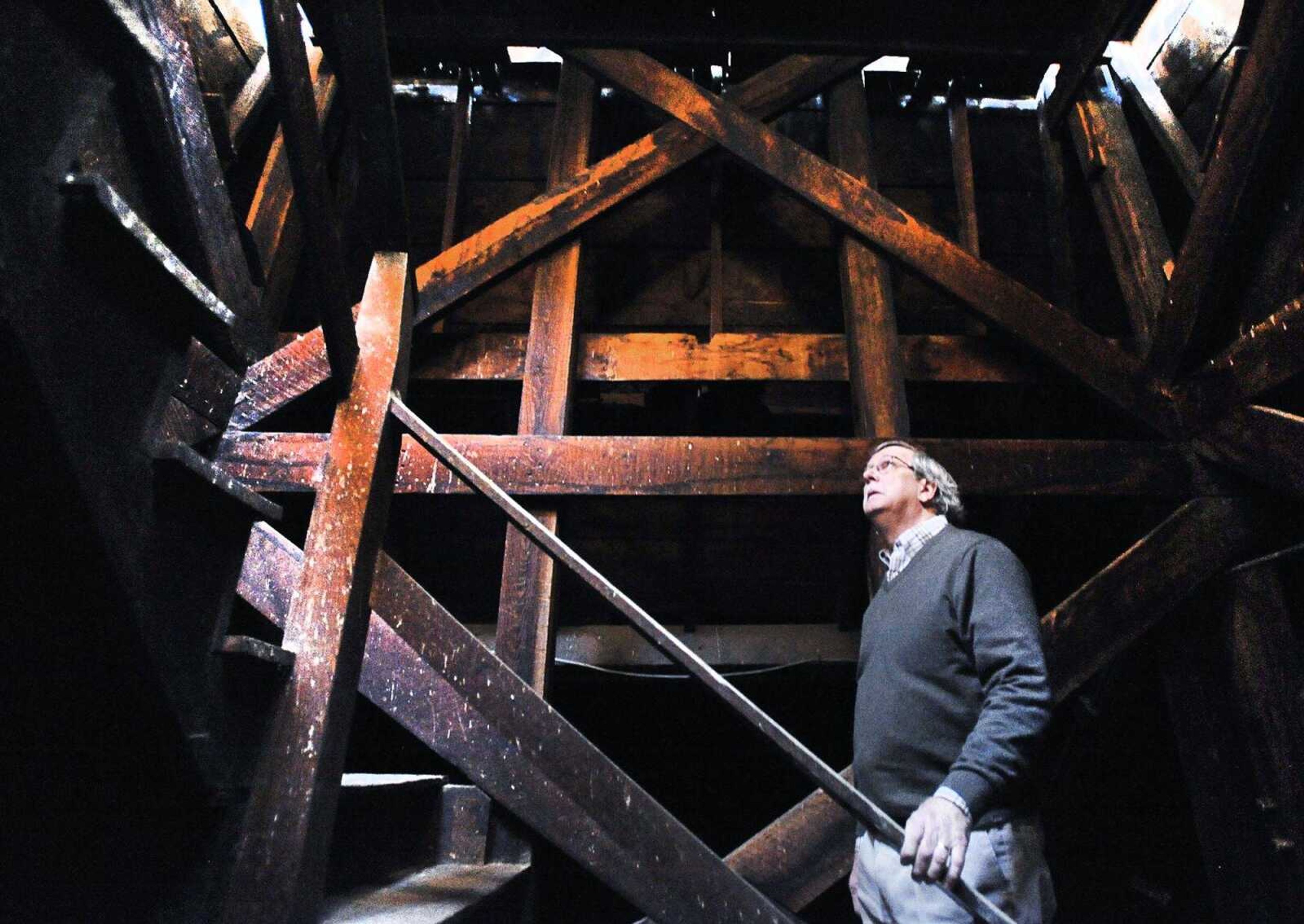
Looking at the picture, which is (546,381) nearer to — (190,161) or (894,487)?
(894,487)

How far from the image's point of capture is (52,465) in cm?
114

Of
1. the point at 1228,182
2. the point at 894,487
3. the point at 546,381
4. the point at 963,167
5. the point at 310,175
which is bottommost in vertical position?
the point at 894,487

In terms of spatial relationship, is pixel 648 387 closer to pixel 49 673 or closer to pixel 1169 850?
pixel 49 673

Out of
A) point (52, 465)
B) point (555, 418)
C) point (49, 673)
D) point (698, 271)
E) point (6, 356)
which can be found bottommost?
point (49, 673)

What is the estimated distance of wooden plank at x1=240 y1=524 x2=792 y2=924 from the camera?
5.49 ft

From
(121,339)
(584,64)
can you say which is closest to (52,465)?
(121,339)

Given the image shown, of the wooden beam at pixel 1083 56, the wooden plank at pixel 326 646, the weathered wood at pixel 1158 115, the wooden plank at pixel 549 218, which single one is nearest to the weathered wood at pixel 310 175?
the wooden plank at pixel 326 646

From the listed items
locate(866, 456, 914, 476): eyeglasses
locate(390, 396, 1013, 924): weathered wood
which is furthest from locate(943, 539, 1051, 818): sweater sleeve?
locate(866, 456, 914, 476): eyeglasses

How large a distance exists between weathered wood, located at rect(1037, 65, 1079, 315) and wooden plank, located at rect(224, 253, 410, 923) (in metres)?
3.21

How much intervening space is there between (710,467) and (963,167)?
7.85 ft

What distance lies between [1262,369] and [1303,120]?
690mm

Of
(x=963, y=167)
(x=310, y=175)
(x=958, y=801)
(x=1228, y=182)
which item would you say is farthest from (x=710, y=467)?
(x=963, y=167)

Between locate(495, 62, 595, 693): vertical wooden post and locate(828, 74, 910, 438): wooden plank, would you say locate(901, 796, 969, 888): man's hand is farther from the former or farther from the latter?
locate(828, 74, 910, 438): wooden plank

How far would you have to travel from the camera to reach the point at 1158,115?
3451 mm
